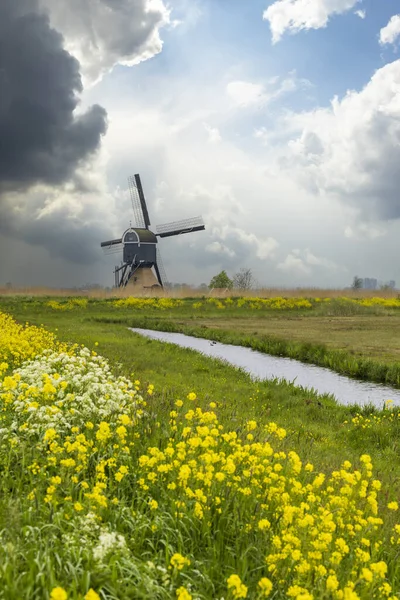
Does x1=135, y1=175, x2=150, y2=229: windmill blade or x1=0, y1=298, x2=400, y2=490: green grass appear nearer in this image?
x1=0, y1=298, x2=400, y2=490: green grass

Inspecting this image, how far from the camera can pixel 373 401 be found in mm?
15570

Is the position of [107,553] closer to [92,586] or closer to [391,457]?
[92,586]

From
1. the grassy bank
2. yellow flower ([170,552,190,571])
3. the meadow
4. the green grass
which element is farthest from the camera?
the grassy bank

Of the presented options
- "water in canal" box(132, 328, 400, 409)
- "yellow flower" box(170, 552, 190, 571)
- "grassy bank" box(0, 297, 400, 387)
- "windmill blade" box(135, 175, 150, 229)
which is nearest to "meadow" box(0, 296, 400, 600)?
"yellow flower" box(170, 552, 190, 571)

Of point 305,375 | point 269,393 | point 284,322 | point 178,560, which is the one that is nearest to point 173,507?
point 178,560

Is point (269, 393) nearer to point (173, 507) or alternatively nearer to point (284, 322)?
point (173, 507)

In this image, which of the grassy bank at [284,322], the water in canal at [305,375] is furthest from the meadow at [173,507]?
the grassy bank at [284,322]

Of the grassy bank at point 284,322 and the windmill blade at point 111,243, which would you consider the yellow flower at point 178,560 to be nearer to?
the grassy bank at point 284,322

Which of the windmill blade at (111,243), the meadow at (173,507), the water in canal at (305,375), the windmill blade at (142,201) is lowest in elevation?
the water in canal at (305,375)

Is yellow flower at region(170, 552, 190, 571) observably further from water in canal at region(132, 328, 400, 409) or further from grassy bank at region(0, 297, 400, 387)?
grassy bank at region(0, 297, 400, 387)

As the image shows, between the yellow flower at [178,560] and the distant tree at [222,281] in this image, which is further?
the distant tree at [222,281]

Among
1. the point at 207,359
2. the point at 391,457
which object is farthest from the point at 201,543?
the point at 207,359

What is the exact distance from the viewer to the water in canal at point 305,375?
1632cm

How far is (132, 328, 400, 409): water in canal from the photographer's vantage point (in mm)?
16323
